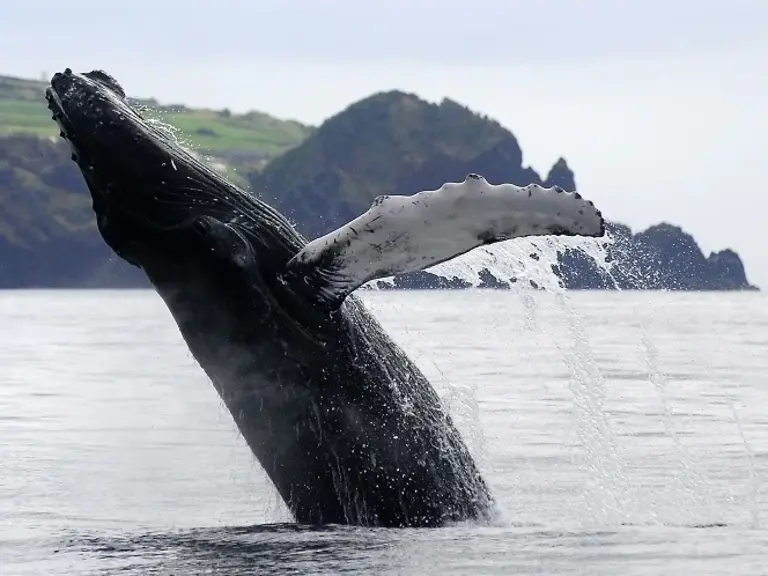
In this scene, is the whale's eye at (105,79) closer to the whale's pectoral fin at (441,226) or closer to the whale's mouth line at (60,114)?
the whale's mouth line at (60,114)

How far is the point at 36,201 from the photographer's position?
131000 millimetres

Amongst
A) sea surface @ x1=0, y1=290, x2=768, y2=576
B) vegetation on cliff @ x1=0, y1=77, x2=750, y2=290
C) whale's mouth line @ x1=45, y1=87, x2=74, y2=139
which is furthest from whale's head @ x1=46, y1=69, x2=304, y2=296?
vegetation on cliff @ x1=0, y1=77, x2=750, y2=290

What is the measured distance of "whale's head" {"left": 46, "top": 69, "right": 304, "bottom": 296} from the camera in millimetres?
7930

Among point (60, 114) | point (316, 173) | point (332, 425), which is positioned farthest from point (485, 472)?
point (316, 173)

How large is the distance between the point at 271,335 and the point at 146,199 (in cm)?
103

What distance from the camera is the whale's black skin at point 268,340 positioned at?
7.87m

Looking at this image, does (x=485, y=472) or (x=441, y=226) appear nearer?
(x=441, y=226)

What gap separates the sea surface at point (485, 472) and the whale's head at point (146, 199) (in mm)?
1250

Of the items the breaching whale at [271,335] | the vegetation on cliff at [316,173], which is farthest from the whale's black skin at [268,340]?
the vegetation on cliff at [316,173]

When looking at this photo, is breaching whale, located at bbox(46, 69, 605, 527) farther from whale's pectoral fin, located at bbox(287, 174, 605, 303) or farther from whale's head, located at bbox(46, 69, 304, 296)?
whale's pectoral fin, located at bbox(287, 174, 605, 303)

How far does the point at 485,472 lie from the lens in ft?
36.1

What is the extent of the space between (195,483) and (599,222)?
481 cm

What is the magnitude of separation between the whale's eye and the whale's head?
28 cm

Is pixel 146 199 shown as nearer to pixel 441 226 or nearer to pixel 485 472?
pixel 441 226
